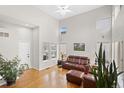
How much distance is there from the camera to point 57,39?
9219 mm

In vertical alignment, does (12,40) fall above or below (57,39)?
below

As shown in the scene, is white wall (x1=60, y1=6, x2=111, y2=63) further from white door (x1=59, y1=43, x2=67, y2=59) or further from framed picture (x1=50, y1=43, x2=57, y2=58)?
framed picture (x1=50, y1=43, x2=57, y2=58)

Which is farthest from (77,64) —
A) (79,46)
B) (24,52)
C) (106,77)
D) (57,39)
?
(106,77)

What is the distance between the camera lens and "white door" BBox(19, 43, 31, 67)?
6.63 metres

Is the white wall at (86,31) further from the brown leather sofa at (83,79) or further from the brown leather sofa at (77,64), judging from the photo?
the brown leather sofa at (83,79)

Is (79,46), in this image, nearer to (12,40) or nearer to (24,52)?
(24,52)

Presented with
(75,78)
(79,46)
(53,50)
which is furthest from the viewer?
(53,50)

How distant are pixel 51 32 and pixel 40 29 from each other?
145 cm

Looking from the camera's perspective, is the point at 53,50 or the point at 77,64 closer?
the point at 77,64

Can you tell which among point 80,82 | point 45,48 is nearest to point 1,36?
point 45,48

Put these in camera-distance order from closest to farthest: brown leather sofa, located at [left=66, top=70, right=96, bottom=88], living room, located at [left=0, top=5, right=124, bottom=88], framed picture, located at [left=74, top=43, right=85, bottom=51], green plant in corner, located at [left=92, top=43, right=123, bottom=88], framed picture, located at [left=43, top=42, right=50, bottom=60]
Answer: green plant in corner, located at [left=92, top=43, right=123, bottom=88] → brown leather sofa, located at [left=66, top=70, right=96, bottom=88] → living room, located at [left=0, top=5, right=124, bottom=88] → framed picture, located at [left=43, top=42, right=50, bottom=60] → framed picture, located at [left=74, top=43, right=85, bottom=51]

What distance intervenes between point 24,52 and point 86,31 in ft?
14.8

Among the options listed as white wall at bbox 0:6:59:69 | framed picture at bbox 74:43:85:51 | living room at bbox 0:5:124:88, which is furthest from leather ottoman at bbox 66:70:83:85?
framed picture at bbox 74:43:85:51

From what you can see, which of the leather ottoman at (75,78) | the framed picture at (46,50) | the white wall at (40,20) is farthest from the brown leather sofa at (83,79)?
the framed picture at (46,50)
